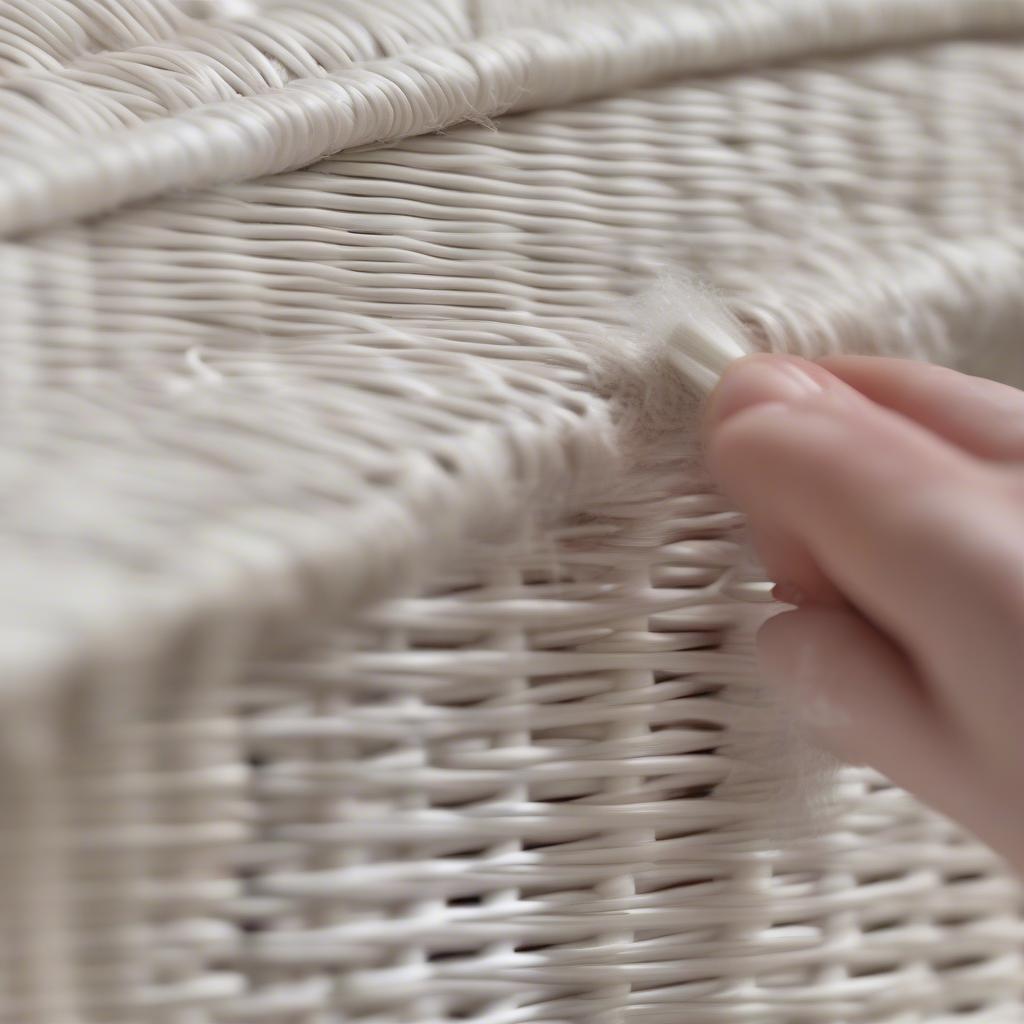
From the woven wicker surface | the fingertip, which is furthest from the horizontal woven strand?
the fingertip

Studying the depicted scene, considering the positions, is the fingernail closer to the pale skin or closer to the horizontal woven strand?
the pale skin

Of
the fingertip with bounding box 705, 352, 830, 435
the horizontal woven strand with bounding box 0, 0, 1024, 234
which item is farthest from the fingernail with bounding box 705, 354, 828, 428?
the horizontal woven strand with bounding box 0, 0, 1024, 234

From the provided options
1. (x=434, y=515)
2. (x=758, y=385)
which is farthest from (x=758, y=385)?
(x=434, y=515)

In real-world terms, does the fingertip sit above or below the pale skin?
above

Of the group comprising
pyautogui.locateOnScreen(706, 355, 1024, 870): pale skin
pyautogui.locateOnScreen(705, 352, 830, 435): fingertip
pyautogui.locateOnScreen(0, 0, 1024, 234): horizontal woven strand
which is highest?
pyautogui.locateOnScreen(0, 0, 1024, 234): horizontal woven strand

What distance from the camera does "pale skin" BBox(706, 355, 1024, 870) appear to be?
1.14 ft

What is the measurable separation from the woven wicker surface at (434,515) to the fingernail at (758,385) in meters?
0.02

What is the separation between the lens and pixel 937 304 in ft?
1.62

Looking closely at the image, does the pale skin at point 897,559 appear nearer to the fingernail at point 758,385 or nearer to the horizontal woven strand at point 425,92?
the fingernail at point 758,385

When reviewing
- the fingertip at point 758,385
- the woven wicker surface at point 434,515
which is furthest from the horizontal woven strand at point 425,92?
the fingertip at point 758,385

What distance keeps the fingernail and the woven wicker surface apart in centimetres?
2

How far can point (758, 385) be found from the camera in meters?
0.39

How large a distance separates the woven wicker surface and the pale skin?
3 centimetres

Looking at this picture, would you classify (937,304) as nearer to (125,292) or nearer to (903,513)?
(903,513)
